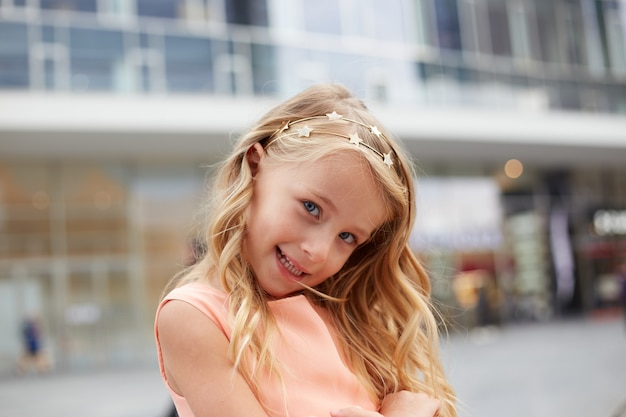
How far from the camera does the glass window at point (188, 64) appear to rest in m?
13.2

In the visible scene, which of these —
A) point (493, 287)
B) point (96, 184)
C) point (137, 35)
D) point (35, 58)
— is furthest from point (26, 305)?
point (493, 287)

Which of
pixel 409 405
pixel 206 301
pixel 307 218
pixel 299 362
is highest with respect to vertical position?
pixel 307 218

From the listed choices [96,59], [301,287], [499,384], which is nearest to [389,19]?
[96,59]

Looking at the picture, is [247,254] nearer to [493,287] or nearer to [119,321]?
[119,321]

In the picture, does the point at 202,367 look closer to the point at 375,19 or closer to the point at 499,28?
the point at 375,19

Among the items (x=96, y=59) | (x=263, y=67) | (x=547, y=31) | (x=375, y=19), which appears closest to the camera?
(x=96, y=59)

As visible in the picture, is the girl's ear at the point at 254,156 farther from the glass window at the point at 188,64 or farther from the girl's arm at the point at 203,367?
the glass window at the point at 188,64

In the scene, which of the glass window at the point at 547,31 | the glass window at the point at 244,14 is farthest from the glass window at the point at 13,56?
the glass window at the point at 547,31

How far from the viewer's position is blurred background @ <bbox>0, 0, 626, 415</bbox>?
12.9 metres

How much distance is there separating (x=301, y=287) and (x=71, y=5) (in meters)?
14.0

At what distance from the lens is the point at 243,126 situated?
1326 cm

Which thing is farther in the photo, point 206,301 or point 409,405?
point 409,405

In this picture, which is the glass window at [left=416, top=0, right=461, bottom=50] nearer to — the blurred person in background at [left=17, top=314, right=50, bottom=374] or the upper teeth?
the blurred person in background at [left=17, top=314, right=50, bottom=374]

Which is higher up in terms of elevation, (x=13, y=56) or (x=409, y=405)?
(x=13, y=56)
